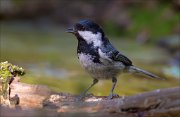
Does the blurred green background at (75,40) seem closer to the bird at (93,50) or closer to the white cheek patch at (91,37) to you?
the bird at (93,50)

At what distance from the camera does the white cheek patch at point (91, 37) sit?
4.56 meters

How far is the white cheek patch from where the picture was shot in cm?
456

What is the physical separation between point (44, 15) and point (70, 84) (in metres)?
7.15

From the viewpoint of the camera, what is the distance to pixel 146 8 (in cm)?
1270

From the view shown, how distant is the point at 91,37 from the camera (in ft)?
15.0

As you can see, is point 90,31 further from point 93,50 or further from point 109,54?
point 109,54

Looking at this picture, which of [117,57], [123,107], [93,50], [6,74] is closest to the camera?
[123,107]

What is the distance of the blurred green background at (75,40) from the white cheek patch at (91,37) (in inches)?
79.5

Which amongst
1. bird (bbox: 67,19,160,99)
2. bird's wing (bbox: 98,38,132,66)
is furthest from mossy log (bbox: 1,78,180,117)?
bird's wing (bbox: 98,38,132,66)

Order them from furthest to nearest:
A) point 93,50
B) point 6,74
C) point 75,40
Result: point 75,40 → point 93,50 → point 6,74

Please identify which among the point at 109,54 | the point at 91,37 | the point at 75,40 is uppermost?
the point at 75,40

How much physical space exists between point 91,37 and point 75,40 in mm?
7314

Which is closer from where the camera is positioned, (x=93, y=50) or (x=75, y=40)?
(x=93, y=50)

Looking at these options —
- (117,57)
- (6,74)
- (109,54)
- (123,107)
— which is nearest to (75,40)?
(117,57)
